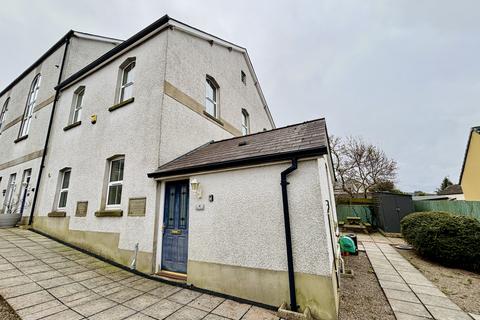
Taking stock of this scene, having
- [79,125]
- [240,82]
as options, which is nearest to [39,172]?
[79,125]

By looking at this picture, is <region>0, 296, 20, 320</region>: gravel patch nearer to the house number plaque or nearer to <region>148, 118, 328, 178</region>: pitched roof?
the house number plaque

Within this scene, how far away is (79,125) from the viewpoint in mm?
8320

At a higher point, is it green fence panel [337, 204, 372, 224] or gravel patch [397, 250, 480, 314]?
green fence panel [337, 204, 372, 224]

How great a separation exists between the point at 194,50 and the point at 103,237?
798 cm

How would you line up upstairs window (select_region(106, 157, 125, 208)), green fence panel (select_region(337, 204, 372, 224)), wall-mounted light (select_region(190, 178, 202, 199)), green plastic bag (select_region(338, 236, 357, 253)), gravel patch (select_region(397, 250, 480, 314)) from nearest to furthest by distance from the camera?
gravel patch (select_region(397, 250, 480, 314)), wall-mounted light (select_region(190, 178, 202, 199)), upstairs window (select_region(106, 157, 125, 208)), green plastic bag (select_region(338, 236, 357, 253)), green fence panel (select_region(337, 204, 372, 224))

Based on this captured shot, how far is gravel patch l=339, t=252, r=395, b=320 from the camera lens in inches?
133

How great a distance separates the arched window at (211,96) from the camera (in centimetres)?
862

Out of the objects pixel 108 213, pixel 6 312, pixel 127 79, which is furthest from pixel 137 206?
pixel 127 79

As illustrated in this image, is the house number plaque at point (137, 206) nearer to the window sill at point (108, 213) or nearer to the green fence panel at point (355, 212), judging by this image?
the window sill at point (108, 213)

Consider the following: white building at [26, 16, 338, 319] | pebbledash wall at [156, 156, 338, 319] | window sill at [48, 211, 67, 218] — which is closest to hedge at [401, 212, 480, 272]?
white building at [26, 16, 338, 319]

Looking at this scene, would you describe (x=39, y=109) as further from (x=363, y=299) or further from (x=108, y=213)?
(x=363, y=299)

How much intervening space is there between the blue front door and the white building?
35 millimetres

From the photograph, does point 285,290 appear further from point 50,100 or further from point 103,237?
point 50,100

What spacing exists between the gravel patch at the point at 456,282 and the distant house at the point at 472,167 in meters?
15.5
